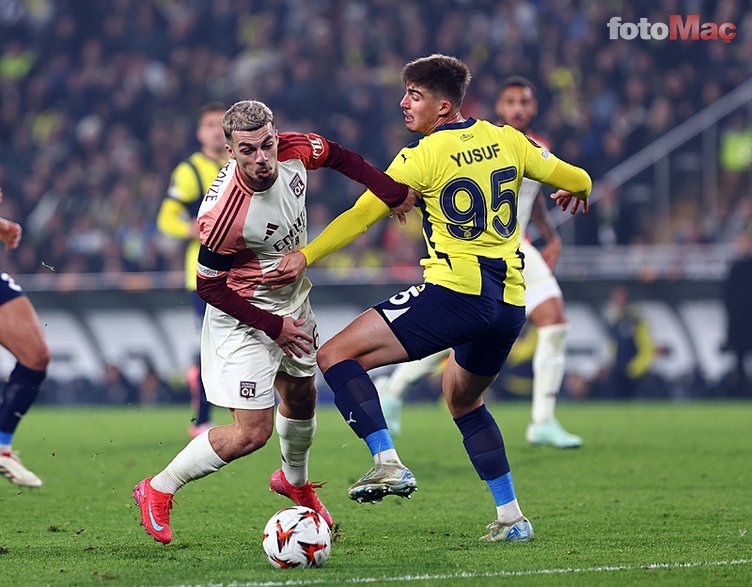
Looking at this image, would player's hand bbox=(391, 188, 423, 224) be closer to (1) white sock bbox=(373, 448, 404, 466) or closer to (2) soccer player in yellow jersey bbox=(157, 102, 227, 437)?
(1) white sock bbox=(373, 448, 404, 466)

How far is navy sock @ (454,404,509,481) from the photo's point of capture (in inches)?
244

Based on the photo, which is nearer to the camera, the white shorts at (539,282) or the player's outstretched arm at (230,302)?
the player's outstretched arm at (230,302)

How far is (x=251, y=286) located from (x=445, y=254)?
0.91 meters

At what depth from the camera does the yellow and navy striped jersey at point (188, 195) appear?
34.0ft

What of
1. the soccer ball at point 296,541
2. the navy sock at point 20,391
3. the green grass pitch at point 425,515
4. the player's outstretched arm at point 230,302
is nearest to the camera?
the green grass pitch at point 425,515

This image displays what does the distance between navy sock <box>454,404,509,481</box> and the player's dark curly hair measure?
4.83ft

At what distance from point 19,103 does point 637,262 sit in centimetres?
1080

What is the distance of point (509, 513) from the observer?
6.11 metres

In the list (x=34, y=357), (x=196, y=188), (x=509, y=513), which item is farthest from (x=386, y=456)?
(x=196, y=188)

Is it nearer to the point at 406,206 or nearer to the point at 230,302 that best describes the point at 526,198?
the point at 406,206

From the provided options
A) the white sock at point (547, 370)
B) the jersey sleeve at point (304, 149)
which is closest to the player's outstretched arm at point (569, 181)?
the jersey sleeve at point (304, 149)

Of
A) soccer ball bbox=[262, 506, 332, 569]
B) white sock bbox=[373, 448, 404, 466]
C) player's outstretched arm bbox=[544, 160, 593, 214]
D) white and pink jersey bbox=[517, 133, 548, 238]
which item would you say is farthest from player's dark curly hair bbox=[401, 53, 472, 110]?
white and pink jersey bbox=[517, 133, 548, 238]

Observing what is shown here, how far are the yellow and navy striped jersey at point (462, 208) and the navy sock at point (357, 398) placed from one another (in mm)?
520

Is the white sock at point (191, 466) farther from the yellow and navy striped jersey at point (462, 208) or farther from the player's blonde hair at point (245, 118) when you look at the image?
the player's blonde hair at point (245, 118)
